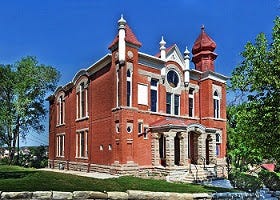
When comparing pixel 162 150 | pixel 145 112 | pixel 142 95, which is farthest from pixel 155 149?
pixel 142 95

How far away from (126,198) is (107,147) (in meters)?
12.0

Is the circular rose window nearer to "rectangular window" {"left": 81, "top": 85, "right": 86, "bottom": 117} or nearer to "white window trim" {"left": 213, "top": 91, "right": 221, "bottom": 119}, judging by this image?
"white window trim" {"left": 213, "top": 91, "right": 221, "bottom": 119}

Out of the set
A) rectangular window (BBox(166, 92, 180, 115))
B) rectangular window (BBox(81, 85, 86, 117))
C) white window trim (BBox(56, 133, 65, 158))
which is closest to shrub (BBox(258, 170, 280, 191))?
rectangular window (BBox(166, 92, 180, 115))

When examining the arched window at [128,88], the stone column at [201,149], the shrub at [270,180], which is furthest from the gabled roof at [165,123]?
the shrub at [270,180]

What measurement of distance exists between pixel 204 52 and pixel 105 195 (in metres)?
22.8

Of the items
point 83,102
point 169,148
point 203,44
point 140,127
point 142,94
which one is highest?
point 203,44

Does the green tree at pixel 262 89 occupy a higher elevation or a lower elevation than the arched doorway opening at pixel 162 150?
higher

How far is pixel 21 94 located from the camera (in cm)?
3788

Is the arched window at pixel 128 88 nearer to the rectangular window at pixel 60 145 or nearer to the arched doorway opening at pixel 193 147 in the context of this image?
the arched doorway opening at pixel 193 147

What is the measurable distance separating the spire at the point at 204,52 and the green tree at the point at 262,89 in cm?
1794

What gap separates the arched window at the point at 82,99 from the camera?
1148 inches

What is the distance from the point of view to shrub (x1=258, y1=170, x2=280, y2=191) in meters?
23.5

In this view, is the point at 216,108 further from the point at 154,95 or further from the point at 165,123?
the point at 165,123

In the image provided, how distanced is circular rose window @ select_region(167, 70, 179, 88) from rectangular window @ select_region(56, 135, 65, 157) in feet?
47.6
